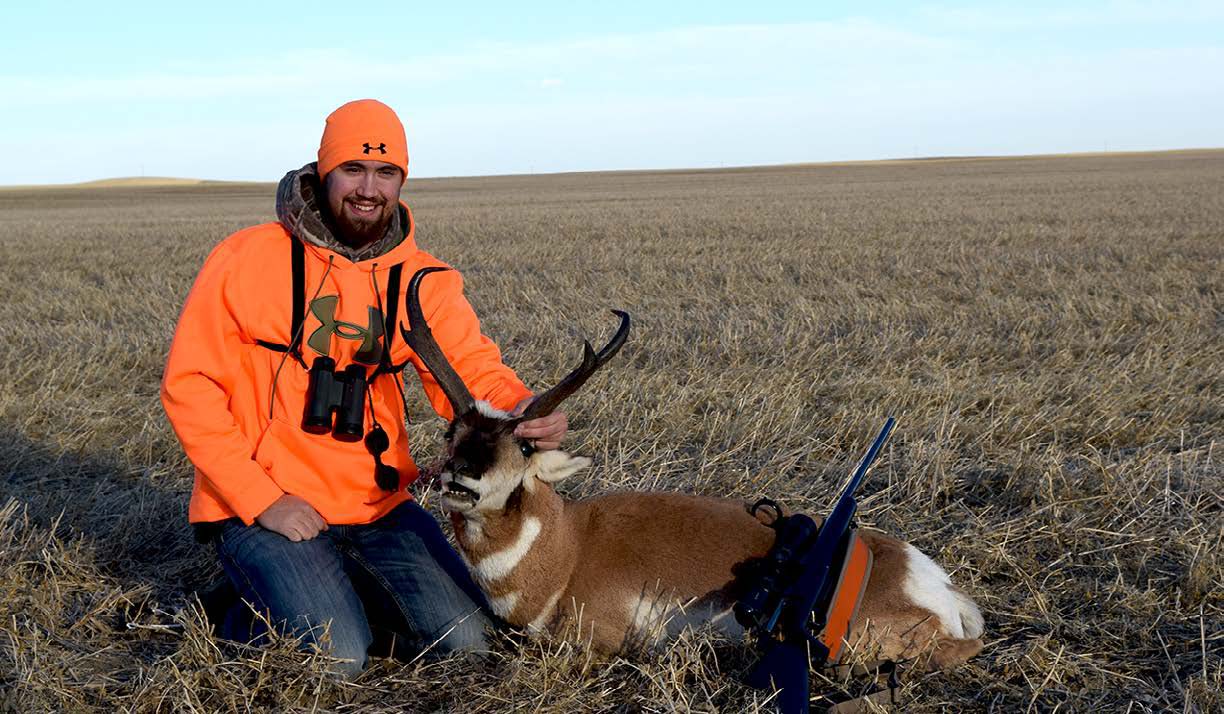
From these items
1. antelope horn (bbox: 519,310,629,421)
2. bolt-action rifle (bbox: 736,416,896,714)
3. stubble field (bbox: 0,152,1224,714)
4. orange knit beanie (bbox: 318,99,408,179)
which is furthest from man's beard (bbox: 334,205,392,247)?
bolt-action rifle (bbox: 736,416,896,714)

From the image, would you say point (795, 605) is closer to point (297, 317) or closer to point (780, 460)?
point (297, 317)

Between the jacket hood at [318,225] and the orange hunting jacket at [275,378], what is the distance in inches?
0.7

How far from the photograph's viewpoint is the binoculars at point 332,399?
4.25 metres

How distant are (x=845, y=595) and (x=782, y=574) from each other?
0.23m

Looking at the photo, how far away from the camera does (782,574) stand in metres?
3.86

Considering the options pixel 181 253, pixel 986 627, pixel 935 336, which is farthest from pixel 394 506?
pixel 181 253

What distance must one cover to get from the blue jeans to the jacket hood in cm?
110

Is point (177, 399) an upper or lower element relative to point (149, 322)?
upper

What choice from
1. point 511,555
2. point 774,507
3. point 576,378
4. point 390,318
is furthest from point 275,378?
point 774,507

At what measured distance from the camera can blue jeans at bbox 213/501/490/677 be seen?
4.05 metres

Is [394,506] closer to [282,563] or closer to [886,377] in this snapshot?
[282,563]

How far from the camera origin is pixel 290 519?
4180mm

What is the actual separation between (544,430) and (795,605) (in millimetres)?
1071

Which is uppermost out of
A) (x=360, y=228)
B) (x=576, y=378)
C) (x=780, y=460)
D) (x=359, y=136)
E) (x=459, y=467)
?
(x=359, y=136)
